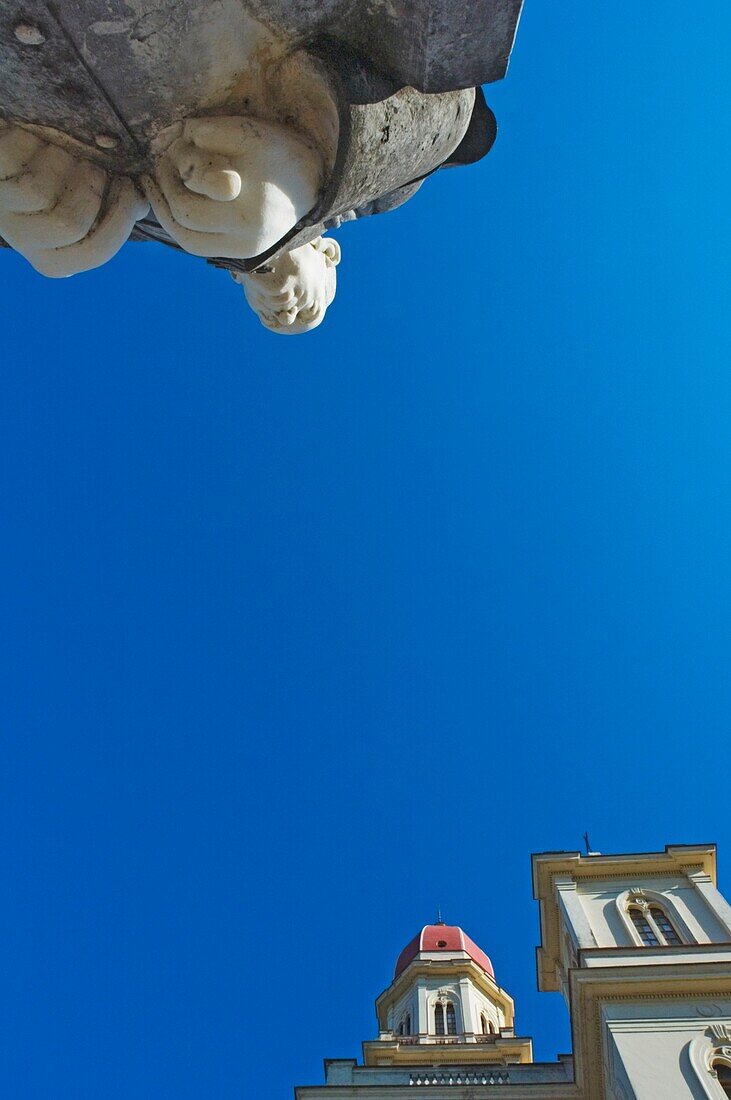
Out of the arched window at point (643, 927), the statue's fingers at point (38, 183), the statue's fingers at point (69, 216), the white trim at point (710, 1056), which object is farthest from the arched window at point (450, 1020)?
the statue's fingers at point (38, 183)

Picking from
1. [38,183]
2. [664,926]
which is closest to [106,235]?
[38,183]

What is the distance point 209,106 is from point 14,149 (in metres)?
0.65

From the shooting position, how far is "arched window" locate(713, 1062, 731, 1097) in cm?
1181

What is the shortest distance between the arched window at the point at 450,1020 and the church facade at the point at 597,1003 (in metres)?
0.03

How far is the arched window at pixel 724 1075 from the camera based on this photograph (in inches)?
465

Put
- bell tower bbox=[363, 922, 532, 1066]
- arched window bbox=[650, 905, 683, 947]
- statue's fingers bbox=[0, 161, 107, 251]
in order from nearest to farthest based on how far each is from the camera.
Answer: statue's fingers bbox=[0, 161, 107, 251] < arched window bbox=[650, 905, 683, 947] < bell tower bbox=[363, 922, 532, 1066]

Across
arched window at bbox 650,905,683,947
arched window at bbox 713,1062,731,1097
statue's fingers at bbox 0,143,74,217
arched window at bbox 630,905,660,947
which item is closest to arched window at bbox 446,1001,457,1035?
arched window at bbox 630,905,660,947

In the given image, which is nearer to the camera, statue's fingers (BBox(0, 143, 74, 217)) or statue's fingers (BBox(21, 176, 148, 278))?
statue's fingers (BBox(0, 143, 74, 217))

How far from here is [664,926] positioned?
667 inches

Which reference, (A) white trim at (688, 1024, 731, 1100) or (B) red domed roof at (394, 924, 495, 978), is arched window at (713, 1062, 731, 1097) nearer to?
(A) white trim at (688, 1024, 731, 1100)

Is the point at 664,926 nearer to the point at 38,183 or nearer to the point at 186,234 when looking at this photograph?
the point at 186,234

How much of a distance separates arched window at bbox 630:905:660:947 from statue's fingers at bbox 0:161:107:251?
17.8m

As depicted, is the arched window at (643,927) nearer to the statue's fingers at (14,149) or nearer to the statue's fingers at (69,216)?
the statue's fingers at (69,216)

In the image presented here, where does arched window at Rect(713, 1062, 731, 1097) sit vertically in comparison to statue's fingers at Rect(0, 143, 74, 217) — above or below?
below
